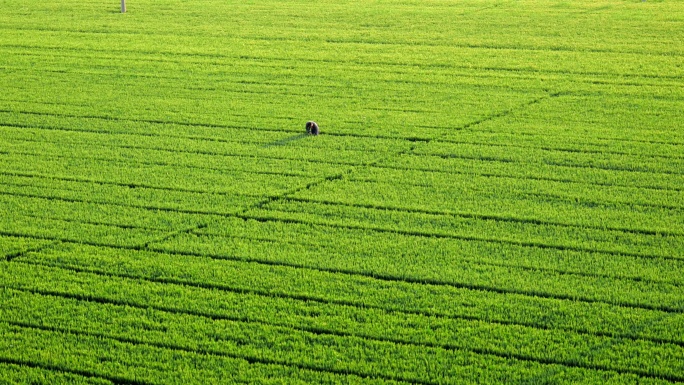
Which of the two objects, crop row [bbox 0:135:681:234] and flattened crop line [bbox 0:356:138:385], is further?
crop row [bbox 0:135:681:234]

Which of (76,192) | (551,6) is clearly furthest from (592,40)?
(76,192)

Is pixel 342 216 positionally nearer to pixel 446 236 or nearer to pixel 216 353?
pixel 446 236

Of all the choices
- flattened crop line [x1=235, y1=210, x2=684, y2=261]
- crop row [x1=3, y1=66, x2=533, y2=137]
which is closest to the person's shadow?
crop row [x1=3, y1=66, x2=533, y2=137]

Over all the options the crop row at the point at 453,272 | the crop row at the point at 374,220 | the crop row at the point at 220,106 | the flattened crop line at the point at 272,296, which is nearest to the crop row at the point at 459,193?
the crop row at the point at 374,220

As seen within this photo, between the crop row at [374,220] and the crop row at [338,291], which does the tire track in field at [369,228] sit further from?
the crop row at [338,291]

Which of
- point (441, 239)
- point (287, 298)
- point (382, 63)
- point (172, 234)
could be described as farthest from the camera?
point (382, 63)

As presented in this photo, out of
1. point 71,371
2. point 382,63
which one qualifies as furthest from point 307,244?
point 382,63

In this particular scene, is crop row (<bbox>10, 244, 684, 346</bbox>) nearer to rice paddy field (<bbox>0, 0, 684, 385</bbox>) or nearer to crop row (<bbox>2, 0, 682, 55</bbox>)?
rice paddy field (<bbox>0, 0, 684, 385</bbox>)
